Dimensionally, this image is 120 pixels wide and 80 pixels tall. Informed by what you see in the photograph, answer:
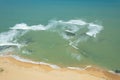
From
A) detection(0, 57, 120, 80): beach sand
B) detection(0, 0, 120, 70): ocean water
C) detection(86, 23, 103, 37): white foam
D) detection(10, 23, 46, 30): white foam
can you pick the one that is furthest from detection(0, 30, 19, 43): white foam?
detection(86, 23, 103, 37): white foam

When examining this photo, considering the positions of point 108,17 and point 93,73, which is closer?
point 93,73

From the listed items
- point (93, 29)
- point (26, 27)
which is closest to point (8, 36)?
point (26, 27)

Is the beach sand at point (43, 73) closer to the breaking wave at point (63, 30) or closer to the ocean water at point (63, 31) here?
the ocean water at point (63, 31)

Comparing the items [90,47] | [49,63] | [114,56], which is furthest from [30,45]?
[114,56]

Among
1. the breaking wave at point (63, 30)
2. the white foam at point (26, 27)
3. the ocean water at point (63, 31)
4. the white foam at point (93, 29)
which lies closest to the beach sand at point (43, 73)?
the ocean water at point (63, 31)

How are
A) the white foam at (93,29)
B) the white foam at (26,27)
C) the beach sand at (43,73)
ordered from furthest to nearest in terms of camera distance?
the white foam at (26,27) → the white foam at (93,29) → the beach sand at (43,73)

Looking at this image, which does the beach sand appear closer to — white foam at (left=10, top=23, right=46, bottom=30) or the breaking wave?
the breaking wave

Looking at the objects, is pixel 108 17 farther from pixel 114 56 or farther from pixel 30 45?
pixel 30 45
